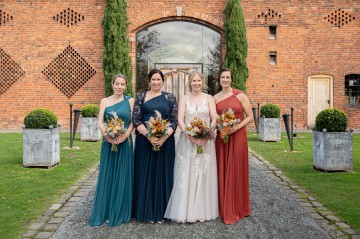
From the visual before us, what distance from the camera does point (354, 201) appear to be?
16.9 ft

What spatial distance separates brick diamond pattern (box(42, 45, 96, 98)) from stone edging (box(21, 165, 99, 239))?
10419mm

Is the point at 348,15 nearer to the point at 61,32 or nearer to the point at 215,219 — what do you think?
the point at 61,32

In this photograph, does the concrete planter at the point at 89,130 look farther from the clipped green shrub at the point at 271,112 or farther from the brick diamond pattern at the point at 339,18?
the brick diamond pattern at the point at 339,18

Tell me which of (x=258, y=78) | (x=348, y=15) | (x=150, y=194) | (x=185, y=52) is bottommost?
(x=150, y=194)

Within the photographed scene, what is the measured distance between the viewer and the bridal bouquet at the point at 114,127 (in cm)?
433

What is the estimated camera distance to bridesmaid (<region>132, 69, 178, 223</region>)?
446 cm

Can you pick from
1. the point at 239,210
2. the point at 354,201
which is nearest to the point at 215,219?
the point at 239,210

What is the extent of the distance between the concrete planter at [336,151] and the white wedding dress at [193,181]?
3453mm

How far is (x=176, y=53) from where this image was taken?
56.0 ft

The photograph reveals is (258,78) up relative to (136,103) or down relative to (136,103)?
up

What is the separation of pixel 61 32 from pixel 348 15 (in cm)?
1250

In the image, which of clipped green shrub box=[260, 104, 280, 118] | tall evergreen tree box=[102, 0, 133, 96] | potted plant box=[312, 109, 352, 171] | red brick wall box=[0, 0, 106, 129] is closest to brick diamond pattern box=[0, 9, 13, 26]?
red brick wall box=[0, 0, 106, 129]

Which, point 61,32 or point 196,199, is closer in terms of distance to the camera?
point 196,199

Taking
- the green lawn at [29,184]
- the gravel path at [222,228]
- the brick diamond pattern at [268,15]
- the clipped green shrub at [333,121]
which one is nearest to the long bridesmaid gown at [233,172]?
the gravel path at [222,228]
